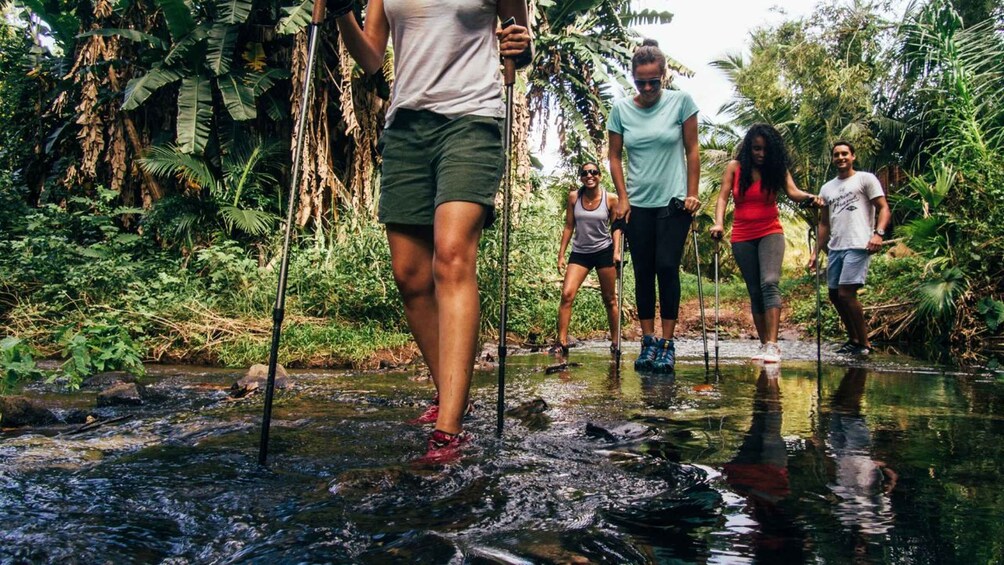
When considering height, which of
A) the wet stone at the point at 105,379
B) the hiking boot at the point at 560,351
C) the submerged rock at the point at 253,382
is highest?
the hiking boot at the point at 560,351

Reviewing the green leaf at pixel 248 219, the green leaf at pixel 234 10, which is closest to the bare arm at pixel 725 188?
the green leaf at pixel 248 219

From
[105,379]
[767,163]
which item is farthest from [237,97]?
[767,163]

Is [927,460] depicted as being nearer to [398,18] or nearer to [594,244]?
[398,18]

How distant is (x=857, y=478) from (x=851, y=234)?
5555 millimetres

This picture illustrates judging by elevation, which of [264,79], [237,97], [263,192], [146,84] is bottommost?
[263,192]

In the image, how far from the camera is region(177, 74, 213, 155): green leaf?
9.62 m

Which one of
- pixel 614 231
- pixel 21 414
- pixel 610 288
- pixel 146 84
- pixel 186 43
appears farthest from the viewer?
pixel 186 43

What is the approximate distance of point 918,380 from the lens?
15.9ft

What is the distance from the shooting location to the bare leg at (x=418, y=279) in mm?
2961

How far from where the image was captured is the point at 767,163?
19.9ft

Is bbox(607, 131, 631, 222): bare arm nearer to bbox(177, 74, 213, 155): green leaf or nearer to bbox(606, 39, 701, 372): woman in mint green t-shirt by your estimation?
bbox(606, 39, 701, 372): woman in mint green t-shirt

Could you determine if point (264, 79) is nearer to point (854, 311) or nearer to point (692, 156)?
point (692, 156)

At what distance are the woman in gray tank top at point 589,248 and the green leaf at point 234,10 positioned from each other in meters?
5.25

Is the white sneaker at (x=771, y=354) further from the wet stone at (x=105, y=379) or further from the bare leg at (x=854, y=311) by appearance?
the wet stone at (x=105, y=379)
